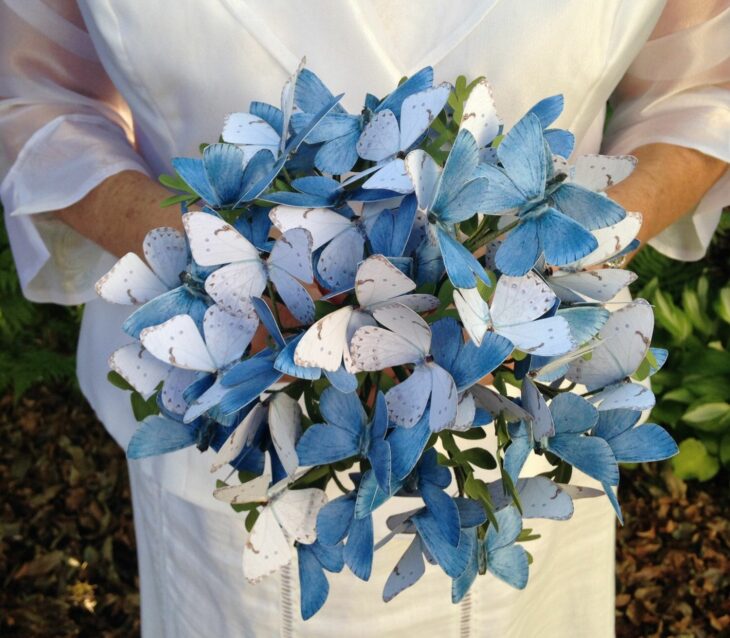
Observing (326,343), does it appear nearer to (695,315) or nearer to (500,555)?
(500,555)

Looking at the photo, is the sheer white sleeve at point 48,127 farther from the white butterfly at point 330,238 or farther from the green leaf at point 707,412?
the green leaf at point 707,412

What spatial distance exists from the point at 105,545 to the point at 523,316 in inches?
90.3

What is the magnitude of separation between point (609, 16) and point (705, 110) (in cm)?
25

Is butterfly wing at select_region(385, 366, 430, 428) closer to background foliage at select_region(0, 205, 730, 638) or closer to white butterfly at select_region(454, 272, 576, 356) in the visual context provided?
white butterfly at select_region(454, 272, 576, 356)

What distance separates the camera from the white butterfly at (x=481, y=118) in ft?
1.63

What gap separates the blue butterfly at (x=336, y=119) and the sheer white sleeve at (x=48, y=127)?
1.75 feet

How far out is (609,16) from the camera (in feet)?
3.00

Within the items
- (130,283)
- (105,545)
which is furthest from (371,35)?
(105,545)

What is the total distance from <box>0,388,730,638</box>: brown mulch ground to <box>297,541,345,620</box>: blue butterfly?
2011 millimetres

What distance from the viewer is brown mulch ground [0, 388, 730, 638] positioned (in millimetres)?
2297

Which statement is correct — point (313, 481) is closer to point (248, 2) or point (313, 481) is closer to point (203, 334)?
point (203, 334)

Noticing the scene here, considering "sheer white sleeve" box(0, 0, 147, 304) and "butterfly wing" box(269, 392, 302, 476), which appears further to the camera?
"sheer white sleeve" box(0, 0, 147, 304)

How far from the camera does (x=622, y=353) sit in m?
0.52

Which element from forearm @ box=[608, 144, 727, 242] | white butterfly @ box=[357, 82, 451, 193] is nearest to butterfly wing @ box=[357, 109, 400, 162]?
white butterfly @ box=[357, 82, 451, 193]
